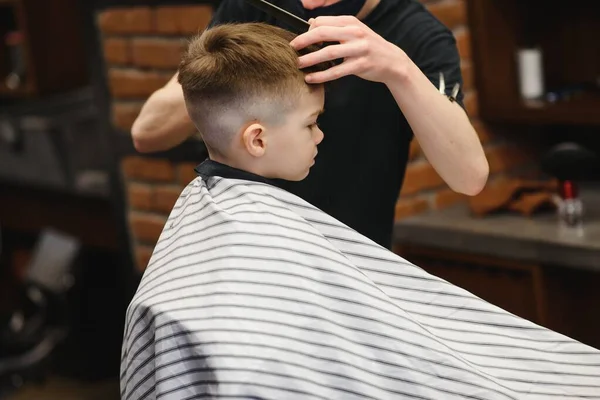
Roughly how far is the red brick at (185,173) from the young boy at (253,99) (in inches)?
51.3

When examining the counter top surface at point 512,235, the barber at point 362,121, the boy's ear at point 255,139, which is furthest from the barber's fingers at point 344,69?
the counter top surface at point 512,235

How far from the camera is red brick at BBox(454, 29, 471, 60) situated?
2.77m

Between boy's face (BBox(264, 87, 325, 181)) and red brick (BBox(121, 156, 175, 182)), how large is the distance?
1428mm

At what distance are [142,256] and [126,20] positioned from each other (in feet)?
2.42

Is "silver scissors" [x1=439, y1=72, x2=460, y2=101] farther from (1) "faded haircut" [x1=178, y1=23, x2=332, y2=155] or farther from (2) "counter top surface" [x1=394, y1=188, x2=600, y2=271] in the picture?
(2) "counter top surface" [x1=394, y1=188, x2=600, y2=271]

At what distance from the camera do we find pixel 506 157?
289cm

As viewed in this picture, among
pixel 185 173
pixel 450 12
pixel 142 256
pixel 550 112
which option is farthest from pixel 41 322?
pixel 550 112

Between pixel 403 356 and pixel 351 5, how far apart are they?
0.67 metres

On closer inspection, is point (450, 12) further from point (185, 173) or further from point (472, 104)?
point (185, 173)

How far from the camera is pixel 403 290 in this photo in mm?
1559

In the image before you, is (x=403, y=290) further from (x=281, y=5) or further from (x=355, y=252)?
(x=281, y=5)

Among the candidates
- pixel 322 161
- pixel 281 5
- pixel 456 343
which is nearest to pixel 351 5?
pixel 281 5

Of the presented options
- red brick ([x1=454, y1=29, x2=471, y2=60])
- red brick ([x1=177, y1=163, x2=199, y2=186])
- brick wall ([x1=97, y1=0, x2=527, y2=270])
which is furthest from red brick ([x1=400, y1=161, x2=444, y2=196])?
red brick ([x1=177, y1=163, x2=199, y2=186])

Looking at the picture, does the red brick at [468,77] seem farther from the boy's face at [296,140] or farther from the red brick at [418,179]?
the boy's face at [296,140]
